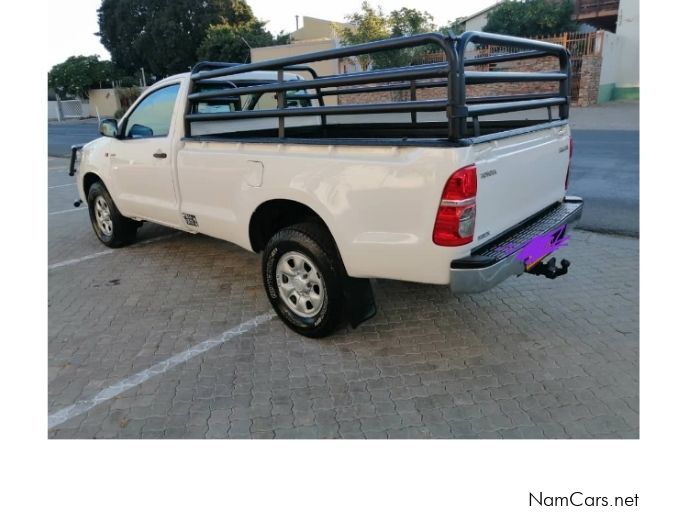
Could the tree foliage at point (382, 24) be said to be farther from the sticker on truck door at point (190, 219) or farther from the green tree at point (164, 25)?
the sticker on truck door at point (190, 219)

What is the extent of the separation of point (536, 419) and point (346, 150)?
6.16ft

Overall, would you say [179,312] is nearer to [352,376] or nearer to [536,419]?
[352,376]

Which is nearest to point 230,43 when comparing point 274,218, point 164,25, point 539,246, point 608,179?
point 164,25

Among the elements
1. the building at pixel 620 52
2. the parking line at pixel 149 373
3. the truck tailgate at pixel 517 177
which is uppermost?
the building at pixel 620 52

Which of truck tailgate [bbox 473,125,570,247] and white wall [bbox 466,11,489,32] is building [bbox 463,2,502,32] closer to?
white wall [bbox 466,11,489,32]

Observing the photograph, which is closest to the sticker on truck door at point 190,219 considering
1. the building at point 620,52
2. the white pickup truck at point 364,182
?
the white pickup truck at point 364,182

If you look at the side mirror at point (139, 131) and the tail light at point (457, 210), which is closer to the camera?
the tail light at point (457, 210)

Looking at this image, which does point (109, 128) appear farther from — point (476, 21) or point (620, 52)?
point (476, 21)

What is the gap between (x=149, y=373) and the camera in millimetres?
3443

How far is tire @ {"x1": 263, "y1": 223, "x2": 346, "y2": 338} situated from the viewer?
135 inches

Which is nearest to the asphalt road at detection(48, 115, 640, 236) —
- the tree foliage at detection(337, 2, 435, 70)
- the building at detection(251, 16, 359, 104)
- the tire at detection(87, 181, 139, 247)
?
the tire at detection(87, 181, 139, 247)

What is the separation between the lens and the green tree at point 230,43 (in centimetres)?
3222

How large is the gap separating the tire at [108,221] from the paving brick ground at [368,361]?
904 mm

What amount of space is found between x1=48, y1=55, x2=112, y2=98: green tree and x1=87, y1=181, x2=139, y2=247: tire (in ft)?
132
